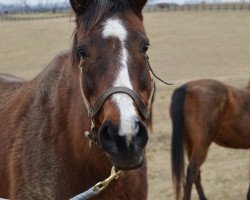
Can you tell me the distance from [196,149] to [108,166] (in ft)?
15.6

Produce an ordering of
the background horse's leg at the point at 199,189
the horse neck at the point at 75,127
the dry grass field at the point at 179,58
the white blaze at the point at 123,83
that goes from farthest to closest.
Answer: the dry grass field at the point at 179,58, the background horse's leg at the point at 199,189, the horse neck at the point at 75,127, the white blaze at the point at 123,83

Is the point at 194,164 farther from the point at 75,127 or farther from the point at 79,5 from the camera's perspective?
the point at 79,5

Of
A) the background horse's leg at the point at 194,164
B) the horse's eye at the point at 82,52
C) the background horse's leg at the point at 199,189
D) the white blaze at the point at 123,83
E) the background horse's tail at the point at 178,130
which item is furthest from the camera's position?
the background horse's leg at the point at 199,189

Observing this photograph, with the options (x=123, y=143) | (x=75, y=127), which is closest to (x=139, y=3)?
(x=75, y=127)

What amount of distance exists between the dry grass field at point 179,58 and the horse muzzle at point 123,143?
81.2 inches

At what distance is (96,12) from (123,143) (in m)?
0.78

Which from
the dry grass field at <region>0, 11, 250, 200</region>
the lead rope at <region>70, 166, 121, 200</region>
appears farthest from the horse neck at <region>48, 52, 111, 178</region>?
the dry grass field at <region>0, 11, 250, 200</region>

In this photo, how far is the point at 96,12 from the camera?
95.3 inches

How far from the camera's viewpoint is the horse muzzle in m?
1.98

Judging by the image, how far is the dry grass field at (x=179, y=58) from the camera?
8.36 meters

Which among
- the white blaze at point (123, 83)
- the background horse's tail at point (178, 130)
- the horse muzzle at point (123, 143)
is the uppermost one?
the white blaze at point (123, 83)

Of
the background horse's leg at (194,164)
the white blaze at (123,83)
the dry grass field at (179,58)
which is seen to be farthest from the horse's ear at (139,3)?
the background horse's leg at (194,164)

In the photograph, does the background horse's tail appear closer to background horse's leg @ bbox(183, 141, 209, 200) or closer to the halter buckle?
background horse's leg @ bbox(183, 141, 209, 200)

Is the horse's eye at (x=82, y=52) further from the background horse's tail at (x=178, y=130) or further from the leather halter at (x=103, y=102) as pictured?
the background horse's tail at (x=178, y=130)
